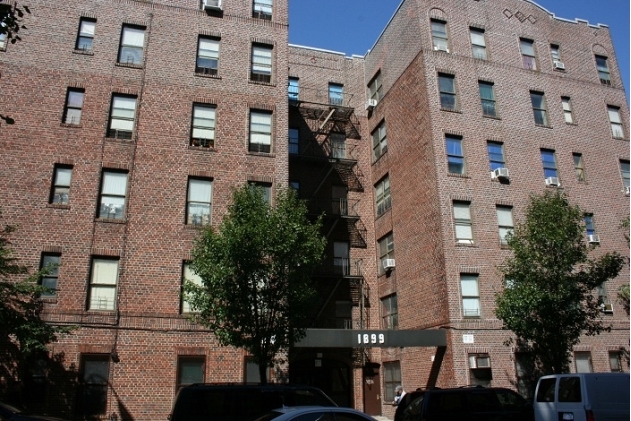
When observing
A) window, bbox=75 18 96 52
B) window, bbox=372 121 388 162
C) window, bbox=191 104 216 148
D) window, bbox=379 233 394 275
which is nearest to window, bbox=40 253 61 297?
window, bbox=191 104 216 148

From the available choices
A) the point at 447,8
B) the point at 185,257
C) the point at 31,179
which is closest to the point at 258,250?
the point at 185,257

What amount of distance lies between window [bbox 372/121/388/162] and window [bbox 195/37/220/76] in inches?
410

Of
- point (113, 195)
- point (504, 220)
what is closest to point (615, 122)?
point (504, 220)

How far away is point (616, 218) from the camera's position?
85.1ft

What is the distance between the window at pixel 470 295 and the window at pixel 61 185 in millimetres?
16344

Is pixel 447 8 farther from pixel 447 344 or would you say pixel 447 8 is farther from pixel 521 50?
pixel 447 344

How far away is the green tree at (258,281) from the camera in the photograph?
51.1 ft

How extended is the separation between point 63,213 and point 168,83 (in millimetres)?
7096

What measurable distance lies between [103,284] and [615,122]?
27541 mm

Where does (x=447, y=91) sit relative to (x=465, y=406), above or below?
above

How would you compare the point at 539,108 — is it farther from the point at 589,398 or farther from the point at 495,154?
the point at 589,398

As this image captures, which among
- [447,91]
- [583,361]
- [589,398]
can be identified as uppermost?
[447,91]

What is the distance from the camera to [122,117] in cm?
2155

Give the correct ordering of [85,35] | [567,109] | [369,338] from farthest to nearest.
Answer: [567,109]
[85,35]
[369,338]
